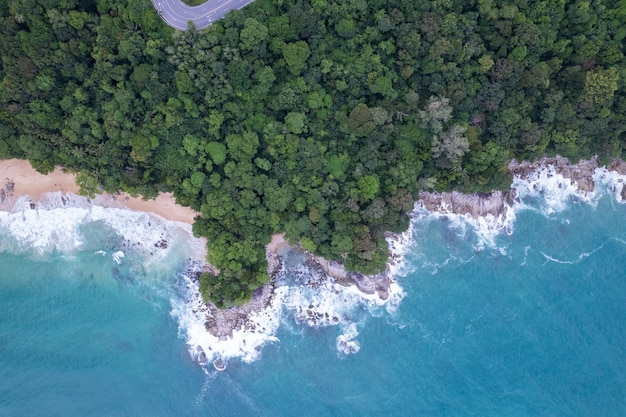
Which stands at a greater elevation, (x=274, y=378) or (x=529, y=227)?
(x=529, y=227)

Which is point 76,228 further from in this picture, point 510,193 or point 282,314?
point 510,193

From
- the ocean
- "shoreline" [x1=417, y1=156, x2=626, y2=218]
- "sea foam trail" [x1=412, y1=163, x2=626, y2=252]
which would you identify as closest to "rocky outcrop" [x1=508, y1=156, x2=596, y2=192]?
"shoreline" [x1=417, y1=156, x2=626, y2=218]

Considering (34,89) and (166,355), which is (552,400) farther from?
(34,89)

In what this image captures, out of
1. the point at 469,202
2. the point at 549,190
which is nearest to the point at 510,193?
the point at 549,190

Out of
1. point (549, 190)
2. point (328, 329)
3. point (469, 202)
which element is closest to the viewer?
point (328, 329)

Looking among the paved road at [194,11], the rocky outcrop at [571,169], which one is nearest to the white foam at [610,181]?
the rocky outcrop at [571,169]

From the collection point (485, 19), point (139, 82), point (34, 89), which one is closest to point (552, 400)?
point (485, 19)

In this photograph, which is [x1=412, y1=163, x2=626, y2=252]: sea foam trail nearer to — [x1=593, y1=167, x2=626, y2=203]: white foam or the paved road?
[x1=593, y1=167, x2=626, y2=203]: white foam
